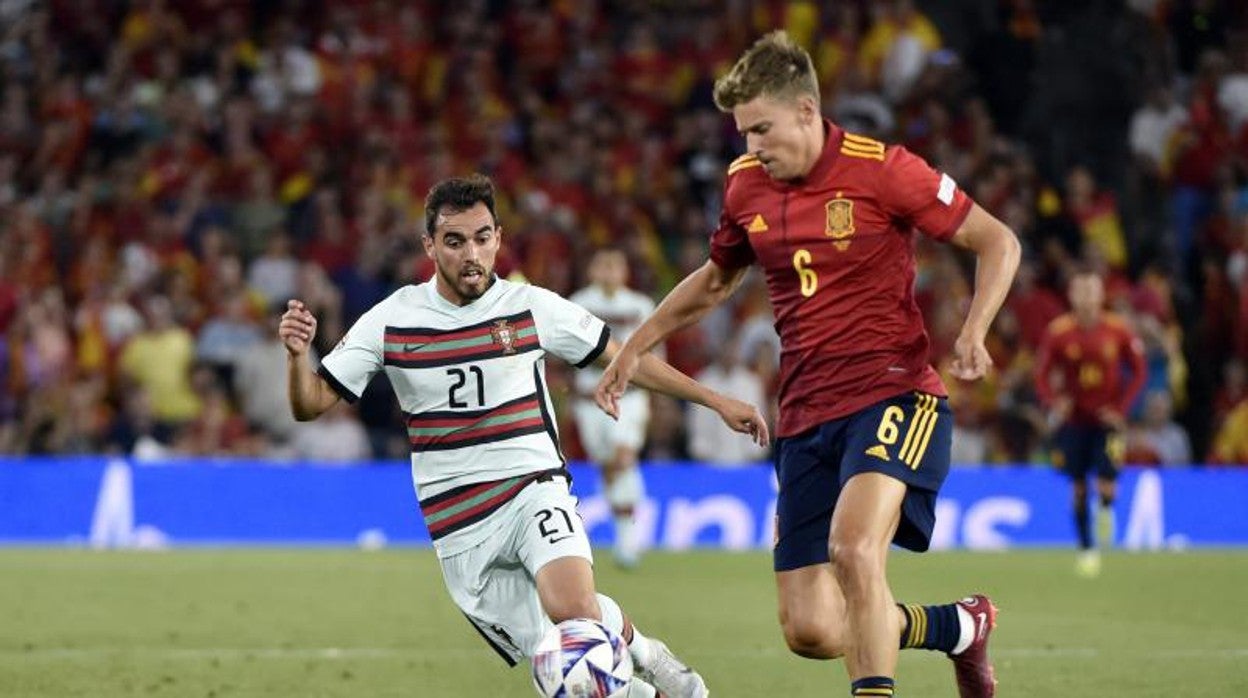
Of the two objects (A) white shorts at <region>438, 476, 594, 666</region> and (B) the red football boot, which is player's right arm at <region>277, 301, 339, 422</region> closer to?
(A) white shorts at <region>438, 476, 594, 666</region>

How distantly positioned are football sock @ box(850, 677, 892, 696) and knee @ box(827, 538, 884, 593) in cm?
28

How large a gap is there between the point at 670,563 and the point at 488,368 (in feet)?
28.2

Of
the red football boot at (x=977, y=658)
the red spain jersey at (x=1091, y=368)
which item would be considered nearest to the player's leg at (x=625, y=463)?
the red spain jersey at (x=1091, y=368)

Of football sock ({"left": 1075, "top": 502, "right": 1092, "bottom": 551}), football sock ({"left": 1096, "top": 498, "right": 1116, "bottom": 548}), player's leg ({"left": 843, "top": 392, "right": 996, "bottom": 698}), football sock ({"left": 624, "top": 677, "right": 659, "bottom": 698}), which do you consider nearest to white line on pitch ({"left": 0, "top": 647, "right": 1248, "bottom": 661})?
player's leg ({"left": 843, "top": 392, "right": 996, "bottom": 698})

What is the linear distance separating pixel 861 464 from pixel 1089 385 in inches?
371

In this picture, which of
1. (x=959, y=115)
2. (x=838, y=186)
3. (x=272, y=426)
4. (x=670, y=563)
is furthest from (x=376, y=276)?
(x=838, y=186)

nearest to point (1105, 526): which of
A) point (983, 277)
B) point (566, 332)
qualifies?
point (566, 332)

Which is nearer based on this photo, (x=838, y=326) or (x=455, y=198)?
(x=838, y=326)

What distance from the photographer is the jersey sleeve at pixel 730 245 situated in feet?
24.1

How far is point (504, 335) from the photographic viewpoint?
24.2 feet

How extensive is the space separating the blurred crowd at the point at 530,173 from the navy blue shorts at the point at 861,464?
10150mm

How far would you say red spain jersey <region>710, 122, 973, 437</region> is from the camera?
23.1ft

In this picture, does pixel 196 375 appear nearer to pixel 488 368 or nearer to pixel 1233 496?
pixel 1233 496

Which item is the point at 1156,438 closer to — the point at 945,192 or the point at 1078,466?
the point at 1078,466
